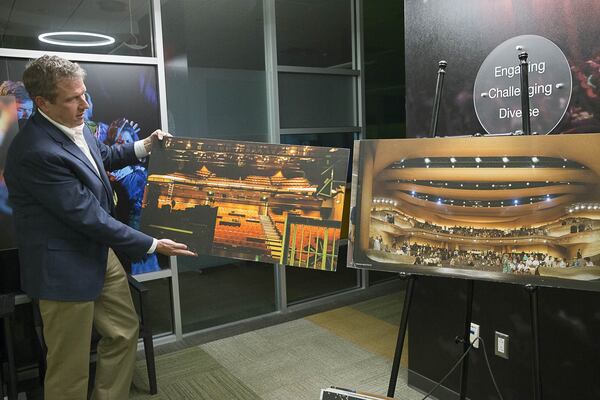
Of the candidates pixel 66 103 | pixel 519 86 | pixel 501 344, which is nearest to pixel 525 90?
pixel 519 86

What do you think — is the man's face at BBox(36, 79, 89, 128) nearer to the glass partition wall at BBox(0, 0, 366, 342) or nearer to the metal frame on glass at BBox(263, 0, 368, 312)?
the glass partition wall at BBox(0, 0, 366, 342)

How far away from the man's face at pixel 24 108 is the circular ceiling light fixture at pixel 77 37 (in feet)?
1.22

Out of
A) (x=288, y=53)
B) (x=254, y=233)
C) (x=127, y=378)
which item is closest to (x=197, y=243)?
(x=254, y=233)

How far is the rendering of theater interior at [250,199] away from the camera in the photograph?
5.89 feet

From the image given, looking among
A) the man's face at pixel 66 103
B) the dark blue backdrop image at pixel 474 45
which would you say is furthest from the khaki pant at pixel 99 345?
the dark blue backdrop image at pixel 474 45

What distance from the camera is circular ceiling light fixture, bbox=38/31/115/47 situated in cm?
274

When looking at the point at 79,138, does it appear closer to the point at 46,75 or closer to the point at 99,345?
the point at 46,75

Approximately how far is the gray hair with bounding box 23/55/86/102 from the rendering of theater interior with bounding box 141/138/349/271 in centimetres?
46

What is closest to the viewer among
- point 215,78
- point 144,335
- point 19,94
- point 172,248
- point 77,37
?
point 172,248

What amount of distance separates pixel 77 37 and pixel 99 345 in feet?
5.84

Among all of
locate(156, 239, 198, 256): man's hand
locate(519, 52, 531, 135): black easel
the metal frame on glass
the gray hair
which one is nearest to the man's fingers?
locate(156, 239, 198, 256): man's hand

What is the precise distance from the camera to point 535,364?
5.02 feet

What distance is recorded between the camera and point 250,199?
1.89 meters

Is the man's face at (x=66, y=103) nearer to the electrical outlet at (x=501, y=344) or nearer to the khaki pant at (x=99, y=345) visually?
the khaki pant at (x=99, y=345)
